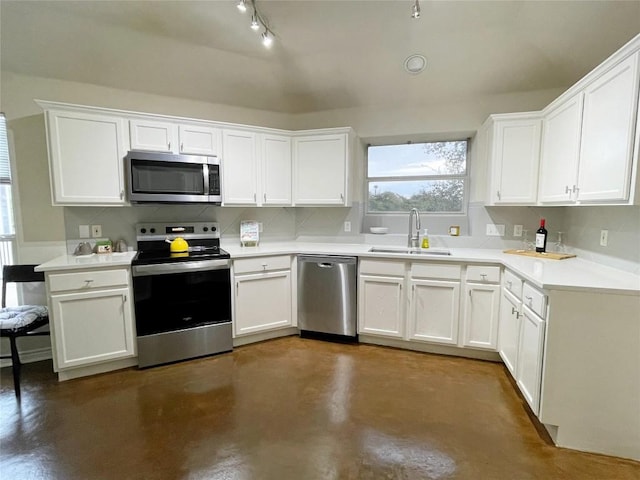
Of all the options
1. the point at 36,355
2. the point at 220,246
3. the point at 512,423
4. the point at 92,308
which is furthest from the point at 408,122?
the point at 36,355

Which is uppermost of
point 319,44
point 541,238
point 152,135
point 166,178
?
point 319,44

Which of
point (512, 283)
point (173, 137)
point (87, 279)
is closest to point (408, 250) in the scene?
point (512, 283)

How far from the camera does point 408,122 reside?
3357 millimetres

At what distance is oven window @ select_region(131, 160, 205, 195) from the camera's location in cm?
266

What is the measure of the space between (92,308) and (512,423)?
10.1 ft

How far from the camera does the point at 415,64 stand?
2.89m

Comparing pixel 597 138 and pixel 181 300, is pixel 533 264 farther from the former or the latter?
pixel 181 300

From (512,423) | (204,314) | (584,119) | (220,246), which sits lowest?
(512,423)

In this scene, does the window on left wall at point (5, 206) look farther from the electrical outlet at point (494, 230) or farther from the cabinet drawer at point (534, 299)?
the electrical outlet at point (494, 230)

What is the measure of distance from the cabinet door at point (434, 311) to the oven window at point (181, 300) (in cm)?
173

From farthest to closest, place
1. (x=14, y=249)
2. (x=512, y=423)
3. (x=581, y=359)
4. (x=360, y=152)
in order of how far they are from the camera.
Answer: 1. (x=360, y=152)
2. (x=14, y=249)
3. (x=512, y=423)
4. (x=581, y=359)

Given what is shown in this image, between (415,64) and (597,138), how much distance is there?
1648 mm

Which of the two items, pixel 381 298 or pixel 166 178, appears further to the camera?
pixel 381 298

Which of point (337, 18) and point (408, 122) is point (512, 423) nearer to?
point (408, 122)
